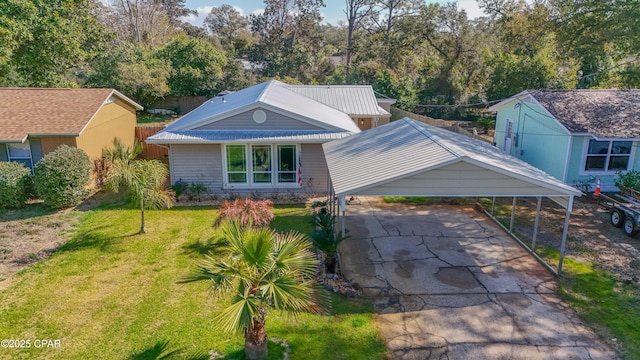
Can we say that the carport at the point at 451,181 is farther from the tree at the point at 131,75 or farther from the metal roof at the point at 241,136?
the tree at the point at 131,75

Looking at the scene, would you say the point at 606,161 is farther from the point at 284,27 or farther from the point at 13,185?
the point at 284,27

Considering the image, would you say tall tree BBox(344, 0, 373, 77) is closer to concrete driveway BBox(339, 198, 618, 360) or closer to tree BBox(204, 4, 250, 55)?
tree BBox(204, 4, 250, 55)

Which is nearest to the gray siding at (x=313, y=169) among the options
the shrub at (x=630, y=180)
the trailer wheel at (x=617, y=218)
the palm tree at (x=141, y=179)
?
the palm tree at (x=141, y=179)

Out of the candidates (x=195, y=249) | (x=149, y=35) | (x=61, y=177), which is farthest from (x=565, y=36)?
(x=149, y=35)

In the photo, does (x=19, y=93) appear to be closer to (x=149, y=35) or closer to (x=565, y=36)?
(x=565, y=36)

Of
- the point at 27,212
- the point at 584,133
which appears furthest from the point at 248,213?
the point at 584,133

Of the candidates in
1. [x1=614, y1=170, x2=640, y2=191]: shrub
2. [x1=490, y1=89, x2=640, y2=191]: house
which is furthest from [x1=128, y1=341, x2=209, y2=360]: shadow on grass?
[x1=490, y1=89, x2=640, y2=191]: house
